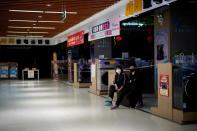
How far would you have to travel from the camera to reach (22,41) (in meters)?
26.8

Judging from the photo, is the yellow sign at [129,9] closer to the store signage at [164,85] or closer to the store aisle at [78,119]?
the store aisle at [78,119]

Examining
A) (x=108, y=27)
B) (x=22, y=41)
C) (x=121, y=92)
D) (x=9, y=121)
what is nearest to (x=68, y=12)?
(x=108, y=27)

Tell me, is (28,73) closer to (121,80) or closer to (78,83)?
(78,83)

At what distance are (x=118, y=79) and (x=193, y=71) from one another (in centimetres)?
296

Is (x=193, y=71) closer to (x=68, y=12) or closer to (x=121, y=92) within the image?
(x=121, y=92)

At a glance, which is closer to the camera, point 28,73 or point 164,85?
point 164,85

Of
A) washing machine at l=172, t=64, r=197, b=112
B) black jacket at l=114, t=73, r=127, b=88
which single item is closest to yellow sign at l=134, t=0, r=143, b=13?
black jacket at l=114, t=73, r=127, b=88

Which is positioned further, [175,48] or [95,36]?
[95,36]

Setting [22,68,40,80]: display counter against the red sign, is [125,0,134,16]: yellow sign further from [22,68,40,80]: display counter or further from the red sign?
[22,68,40,80]: display counter

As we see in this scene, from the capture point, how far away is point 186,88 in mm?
6789

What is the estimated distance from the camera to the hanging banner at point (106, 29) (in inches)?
474

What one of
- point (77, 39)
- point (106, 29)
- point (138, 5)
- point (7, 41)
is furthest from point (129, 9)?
point (7, 41)

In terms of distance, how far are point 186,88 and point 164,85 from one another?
777 mm

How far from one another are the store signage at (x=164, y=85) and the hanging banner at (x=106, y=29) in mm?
4509
